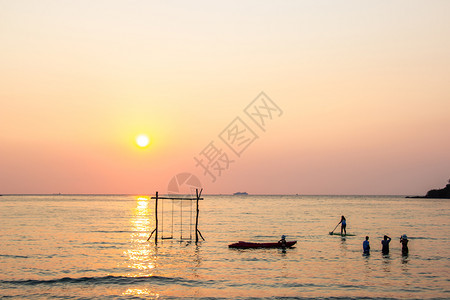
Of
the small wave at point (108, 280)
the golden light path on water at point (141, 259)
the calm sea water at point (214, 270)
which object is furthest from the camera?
the small wave at point (108, 280)

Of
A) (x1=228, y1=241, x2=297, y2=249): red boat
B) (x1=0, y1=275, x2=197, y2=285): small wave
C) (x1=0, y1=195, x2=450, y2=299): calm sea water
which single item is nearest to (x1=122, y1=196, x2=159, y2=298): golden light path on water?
(x1=0, y1=195, x2=450, y2=299): calm sea water

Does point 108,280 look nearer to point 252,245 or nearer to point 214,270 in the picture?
point 214,270

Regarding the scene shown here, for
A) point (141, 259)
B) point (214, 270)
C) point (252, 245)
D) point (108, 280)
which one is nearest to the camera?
point (108, 280)

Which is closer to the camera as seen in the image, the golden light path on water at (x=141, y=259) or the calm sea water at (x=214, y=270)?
the golden light path on water at (x=141, y=259)

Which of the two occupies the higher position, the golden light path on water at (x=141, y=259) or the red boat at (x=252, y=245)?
the red boat at (x=252, y=245)

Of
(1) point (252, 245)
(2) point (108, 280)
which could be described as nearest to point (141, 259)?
(2) point (108, 280)

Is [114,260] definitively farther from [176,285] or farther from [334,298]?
[334,298]

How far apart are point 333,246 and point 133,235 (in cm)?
2656

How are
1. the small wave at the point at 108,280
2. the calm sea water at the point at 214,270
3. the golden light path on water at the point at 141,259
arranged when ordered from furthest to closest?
1. the small wave at the point at 108,280
2. the calm sea water at the point at 214,270
3. the golden light path on water at the point at 141,259

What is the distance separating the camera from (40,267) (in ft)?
109

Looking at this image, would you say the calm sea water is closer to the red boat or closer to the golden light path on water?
the golden light path on water

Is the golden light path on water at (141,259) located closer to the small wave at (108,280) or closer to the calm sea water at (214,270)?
the calm sea water at (214,270)

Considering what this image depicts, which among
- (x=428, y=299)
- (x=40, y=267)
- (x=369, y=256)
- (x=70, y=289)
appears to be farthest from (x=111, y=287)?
(x=369, y=256)

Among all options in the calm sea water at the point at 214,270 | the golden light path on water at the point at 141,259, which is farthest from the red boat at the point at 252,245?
the golden light path on water at the point at 141,259
